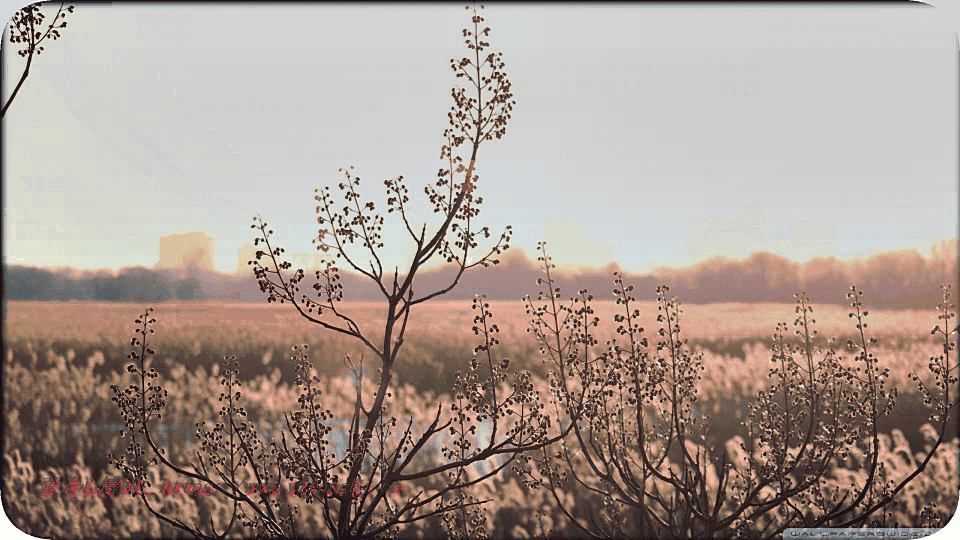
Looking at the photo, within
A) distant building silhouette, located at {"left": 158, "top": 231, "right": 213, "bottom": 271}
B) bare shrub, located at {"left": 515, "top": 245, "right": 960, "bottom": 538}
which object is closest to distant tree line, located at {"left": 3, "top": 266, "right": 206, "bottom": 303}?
distant building silhouette, located at {"left": 158, "top": 231, "right": 213, "bottom": 271}

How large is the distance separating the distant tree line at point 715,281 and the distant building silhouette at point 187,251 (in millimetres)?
46

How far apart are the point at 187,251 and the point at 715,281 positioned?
9.85 feet

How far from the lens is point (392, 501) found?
355cm

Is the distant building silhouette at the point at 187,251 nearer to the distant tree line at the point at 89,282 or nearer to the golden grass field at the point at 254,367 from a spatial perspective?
the distant tree line at the point at 89,282

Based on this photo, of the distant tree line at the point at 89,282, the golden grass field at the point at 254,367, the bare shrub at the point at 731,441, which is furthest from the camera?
the distant tree line at the point at 89,282

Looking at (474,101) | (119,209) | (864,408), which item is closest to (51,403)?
(119,209)

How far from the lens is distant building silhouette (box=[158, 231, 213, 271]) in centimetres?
375

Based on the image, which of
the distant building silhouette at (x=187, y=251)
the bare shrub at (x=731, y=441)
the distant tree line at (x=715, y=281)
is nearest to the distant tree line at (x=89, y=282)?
the distant tree line at (x=715, y=281)

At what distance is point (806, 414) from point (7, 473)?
4.48 m

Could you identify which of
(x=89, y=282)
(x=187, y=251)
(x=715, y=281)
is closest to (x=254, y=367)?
(x=187, y=251)

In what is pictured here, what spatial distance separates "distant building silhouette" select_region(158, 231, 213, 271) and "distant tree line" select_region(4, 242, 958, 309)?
5 cm

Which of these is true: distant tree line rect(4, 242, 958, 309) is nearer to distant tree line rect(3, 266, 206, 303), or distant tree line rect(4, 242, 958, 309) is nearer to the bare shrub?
distant tree line rect(3, 266, 206, 303)

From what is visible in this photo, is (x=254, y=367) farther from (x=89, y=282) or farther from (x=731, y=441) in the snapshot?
(x=731, y=441)

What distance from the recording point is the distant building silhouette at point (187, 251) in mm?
3750
